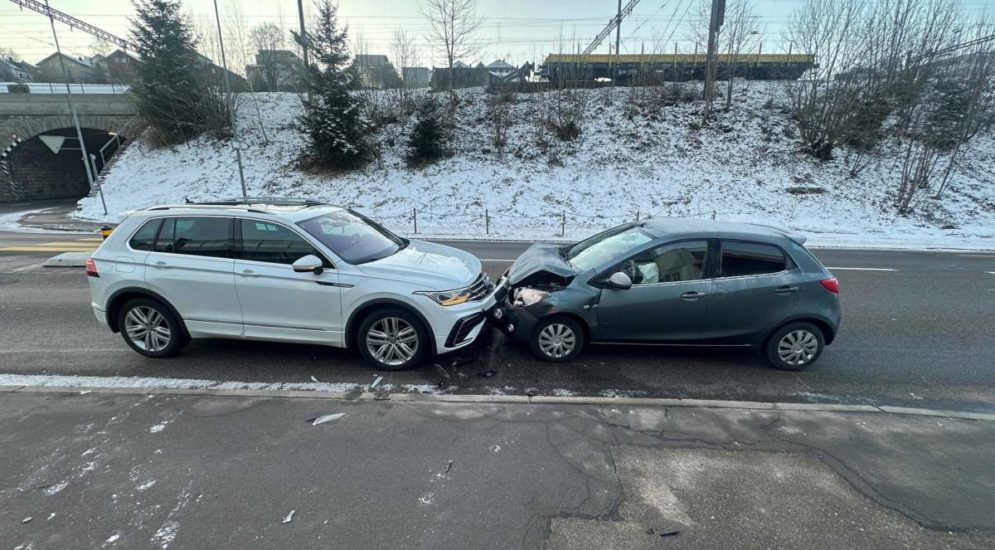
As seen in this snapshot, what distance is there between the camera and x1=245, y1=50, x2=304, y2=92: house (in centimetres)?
3141

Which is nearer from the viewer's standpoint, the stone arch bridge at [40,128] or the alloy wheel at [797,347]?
the alloy wheel at [797,347]

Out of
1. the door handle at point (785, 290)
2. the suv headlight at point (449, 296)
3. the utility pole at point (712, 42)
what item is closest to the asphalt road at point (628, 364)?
the suv headlight at point (449, 296)

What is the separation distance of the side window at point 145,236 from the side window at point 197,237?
3.2 inches

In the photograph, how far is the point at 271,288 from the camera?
468 centimetres

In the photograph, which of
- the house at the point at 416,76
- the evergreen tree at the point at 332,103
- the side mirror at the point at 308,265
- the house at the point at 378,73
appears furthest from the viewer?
the house at the point at 378,73

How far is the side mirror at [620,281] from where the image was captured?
477 cm

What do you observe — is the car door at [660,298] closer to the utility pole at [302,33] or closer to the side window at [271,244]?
the side window at [271,244]

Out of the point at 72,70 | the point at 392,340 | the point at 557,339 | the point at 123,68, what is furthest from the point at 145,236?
the point at 72,70

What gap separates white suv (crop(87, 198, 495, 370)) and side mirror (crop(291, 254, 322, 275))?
0.01m

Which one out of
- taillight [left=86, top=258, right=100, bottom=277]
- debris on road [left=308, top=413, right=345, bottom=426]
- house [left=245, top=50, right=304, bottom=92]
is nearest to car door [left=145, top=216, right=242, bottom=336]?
taillight [left=86, top=258, right=100, bottom=277]

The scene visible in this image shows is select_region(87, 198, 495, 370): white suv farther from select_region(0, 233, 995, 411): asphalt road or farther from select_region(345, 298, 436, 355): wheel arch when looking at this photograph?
select_region(0, 233, 995, 411): asphalt road

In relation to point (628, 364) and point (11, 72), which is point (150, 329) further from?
point (11, 72)

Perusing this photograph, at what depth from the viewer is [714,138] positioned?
2328 cm

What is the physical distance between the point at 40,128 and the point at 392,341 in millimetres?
35013
